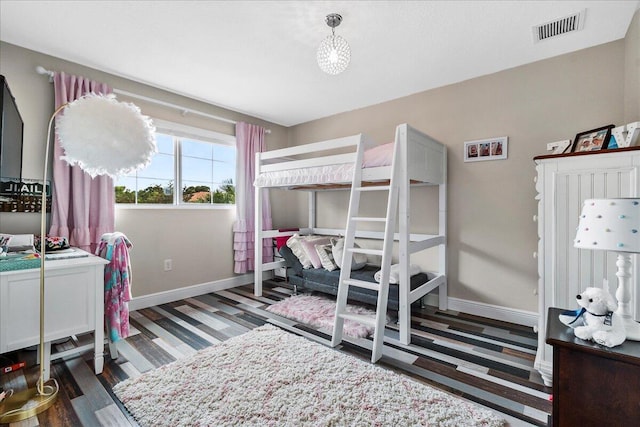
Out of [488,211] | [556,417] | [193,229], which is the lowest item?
[556,417]

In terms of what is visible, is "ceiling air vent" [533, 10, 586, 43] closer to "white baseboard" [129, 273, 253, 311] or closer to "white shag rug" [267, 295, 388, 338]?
"white shag rug" [267, 295, 388, 338]

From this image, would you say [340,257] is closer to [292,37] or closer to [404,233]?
[404,233]

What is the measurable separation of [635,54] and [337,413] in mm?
2938

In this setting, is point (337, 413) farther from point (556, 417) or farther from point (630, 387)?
point (630, 387)

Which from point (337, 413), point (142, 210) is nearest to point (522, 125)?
point (337, 413)

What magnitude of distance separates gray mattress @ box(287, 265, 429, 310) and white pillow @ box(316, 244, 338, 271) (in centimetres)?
6

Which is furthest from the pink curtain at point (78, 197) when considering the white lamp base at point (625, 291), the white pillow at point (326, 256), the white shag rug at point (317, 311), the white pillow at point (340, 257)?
the white lamp base at point (625, 291)

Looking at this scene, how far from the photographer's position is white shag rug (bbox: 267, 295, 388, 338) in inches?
99.6

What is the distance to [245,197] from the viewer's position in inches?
151

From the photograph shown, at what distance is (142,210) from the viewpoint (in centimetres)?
309

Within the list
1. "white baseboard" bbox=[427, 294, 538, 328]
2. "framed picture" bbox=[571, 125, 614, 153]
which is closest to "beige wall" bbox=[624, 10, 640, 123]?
"framed picture" bbox=[571, 125, 614, 153]

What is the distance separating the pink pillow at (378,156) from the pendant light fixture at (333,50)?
722 mm

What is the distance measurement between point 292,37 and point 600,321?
2436 millimetres

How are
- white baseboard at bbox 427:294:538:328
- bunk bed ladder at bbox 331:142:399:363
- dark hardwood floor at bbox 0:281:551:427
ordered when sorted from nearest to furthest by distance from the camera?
dark hardwood floor at bbox 0:281:551:427, bunk bed ladder at bbox 331:142:399:363, white baseboard at bbox 427:294:538:328
